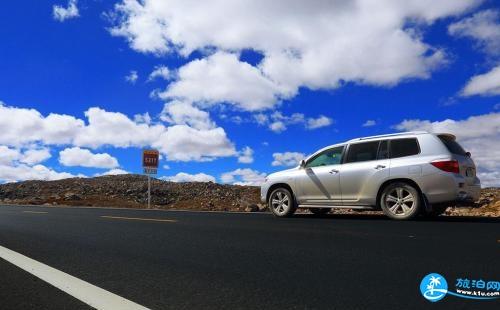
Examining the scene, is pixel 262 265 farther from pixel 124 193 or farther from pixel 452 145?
pixel 124 193

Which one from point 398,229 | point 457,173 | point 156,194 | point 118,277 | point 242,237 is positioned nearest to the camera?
point 118,277

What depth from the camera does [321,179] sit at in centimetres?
1070

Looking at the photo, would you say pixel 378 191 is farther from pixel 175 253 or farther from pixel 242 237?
pixel 175 253

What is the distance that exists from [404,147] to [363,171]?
103cm

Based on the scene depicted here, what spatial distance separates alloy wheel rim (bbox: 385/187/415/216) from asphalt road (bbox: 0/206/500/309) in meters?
1.63

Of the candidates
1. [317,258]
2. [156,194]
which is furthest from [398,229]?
[156,194]

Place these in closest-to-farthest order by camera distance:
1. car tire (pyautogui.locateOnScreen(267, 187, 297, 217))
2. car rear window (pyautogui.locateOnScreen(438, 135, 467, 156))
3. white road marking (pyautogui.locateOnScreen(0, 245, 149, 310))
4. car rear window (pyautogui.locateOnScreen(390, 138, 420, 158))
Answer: white road marking (pyautogui.locateOnScreen(0, 245, 149, 310)) < car rear window (pyautogui.locateOnScreen(438, 135, 467, 156)) < car rear window (pyautogui.locateOnScreen(390, 138, 420, 158)) < car tire (pyautogui.locateOnScreen(267, 187, 297, 217))

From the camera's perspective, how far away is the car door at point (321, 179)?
34.4ft

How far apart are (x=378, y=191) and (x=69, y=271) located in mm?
6993

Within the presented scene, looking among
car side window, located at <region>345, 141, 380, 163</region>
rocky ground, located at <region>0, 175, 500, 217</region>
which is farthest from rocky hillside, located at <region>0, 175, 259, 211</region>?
car side window, located at <region>345, 141, 380, 163</region>

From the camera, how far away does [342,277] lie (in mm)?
4082

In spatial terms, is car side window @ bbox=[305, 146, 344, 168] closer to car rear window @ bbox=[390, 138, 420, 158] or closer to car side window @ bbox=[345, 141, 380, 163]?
car side window @ bbox=[345, 141, 380, 163]

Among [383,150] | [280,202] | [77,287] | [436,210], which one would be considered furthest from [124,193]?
[77,287]

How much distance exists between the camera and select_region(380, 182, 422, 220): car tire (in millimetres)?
9266
